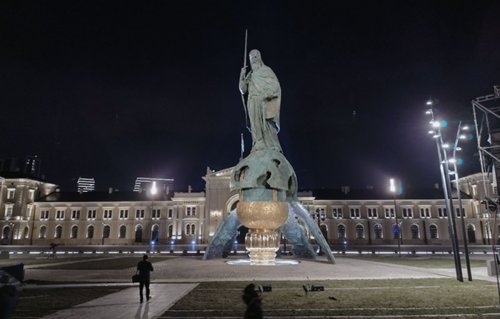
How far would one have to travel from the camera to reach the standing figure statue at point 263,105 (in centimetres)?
2541

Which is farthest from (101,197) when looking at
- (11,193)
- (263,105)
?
(263,105)

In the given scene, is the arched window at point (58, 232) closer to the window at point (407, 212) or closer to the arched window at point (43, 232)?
the arched window at point (43, 232)

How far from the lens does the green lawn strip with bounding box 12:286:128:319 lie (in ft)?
34.2

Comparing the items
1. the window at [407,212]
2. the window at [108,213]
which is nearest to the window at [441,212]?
the window at [407,212]

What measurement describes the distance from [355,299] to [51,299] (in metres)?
11.3

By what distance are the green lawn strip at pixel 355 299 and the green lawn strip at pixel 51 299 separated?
3.82 metres

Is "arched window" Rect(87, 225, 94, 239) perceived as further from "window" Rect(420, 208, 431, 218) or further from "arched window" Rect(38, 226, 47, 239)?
"window" Rect(420, 208, 431, 218)

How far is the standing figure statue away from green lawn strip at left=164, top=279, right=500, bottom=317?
12.4m

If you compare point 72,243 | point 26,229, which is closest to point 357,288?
point 72,243

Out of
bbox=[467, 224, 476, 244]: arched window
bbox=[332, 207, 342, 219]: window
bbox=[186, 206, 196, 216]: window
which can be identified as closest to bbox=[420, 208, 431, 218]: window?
bbox=[467, 224, 476, 244]: arched window

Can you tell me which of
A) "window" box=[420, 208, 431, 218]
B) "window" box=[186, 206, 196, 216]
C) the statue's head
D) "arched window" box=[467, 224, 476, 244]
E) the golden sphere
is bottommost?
"arched window" box=[467, 224, 476, 244]

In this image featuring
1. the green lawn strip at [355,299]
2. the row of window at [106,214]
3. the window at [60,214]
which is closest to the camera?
the green lawn strip at [355,299]

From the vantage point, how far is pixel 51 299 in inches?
492

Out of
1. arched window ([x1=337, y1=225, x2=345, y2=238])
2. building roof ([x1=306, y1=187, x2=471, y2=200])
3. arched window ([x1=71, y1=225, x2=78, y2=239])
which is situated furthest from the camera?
arched window ([x1=71, y1=225, x2=78, y2=239])
